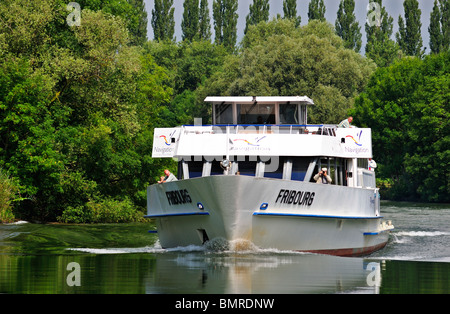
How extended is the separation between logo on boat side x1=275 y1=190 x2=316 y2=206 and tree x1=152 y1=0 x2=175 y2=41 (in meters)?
105

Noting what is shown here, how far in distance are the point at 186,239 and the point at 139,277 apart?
7.29 metres

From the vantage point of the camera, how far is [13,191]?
36656 mm

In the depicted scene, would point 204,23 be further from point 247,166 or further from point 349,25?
point 247,166

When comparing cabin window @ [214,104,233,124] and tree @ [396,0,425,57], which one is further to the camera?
tree @ [396,0,425,57]

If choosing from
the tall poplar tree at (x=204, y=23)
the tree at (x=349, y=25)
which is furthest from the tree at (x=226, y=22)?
the tree at (x=349, y=25)

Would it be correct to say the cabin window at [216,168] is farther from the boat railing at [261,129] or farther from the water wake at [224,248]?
the water wake at [224,248]

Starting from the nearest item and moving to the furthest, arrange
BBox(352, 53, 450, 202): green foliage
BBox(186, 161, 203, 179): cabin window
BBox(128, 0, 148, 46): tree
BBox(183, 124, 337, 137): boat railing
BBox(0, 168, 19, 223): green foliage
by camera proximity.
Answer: BBox(186, 161, 203, 179): cabin window < BBox(183, 124, 337, 137): boat railing < BBox(0, 168, 19, 223): green foliage < BBox(352, 53, 450, 202): green foliage < BBox(128, 0, 148, 46): tree

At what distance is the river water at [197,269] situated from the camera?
613 inches

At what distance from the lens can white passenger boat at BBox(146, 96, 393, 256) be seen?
74.4ft

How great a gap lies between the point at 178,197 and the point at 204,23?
105 meters

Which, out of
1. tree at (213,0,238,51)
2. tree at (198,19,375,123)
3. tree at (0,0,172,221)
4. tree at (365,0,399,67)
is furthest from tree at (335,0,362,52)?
tree at (0,0,172,221)

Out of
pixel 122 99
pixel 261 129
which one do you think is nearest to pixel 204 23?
pixel 122 99

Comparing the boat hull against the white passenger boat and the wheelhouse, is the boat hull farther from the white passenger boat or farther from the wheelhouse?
the wheelhouse

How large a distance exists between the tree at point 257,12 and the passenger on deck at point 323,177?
91.3m
